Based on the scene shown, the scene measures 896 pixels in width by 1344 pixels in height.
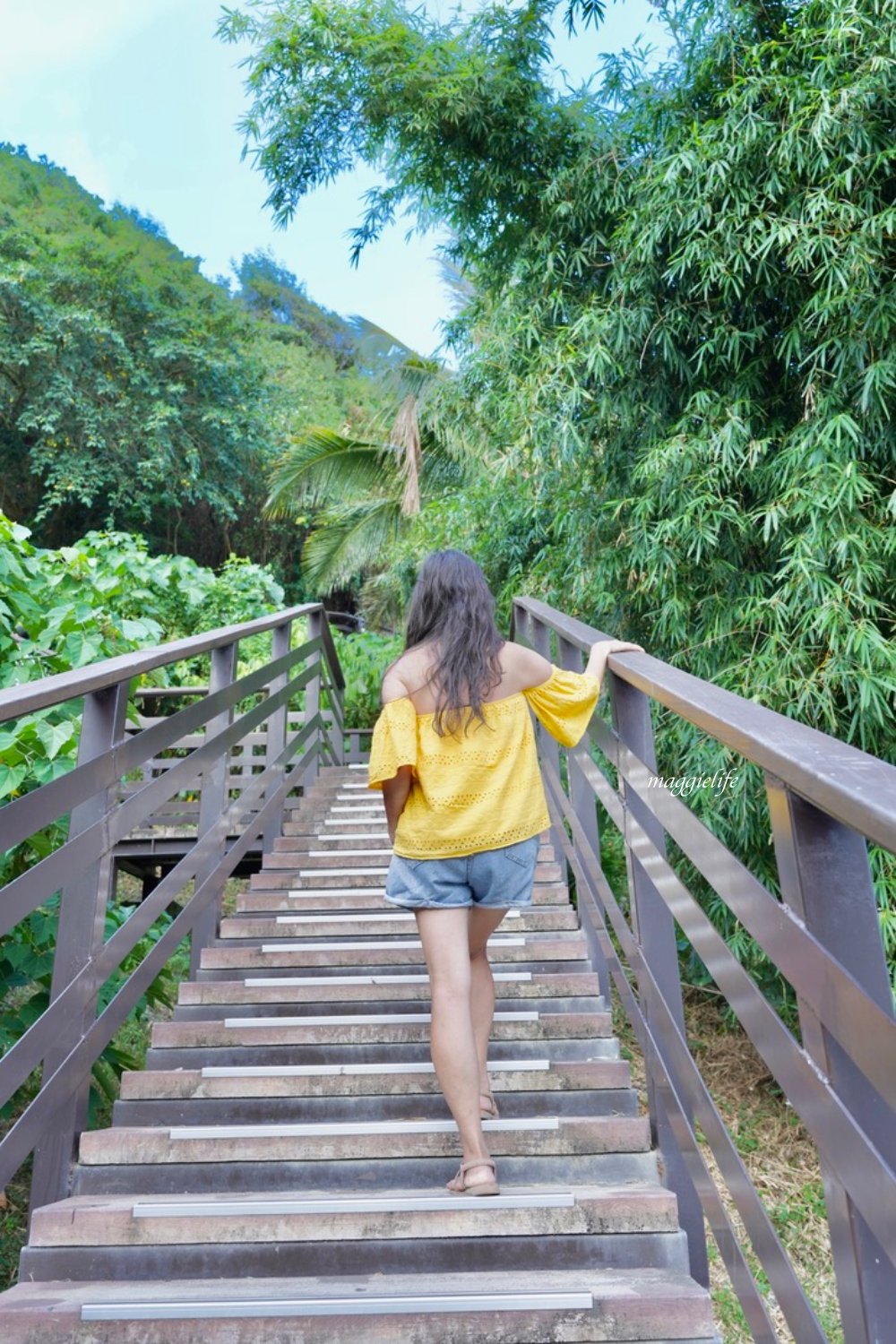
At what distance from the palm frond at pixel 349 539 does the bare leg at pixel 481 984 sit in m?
10.6

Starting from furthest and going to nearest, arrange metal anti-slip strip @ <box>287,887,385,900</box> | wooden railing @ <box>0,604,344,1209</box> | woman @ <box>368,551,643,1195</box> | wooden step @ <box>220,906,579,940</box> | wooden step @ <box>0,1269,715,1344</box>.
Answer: metal anti-slip strip @ <box>287,887,385,900</box> < wooden step @ <box>220,906,579,940</box> < woman @ <box>368,551,643,1195</box> < wooden railing @ <box>0,604,344,1209</box> < wooden step @ <box>0,1269,715,1344</box>

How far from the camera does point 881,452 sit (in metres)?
4.60

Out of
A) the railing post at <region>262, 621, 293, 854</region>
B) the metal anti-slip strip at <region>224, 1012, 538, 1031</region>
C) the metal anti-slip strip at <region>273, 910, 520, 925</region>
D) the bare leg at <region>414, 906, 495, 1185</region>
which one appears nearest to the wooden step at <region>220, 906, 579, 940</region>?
the metal anti-slip strip at <region>273, 910, 520, 925</region>

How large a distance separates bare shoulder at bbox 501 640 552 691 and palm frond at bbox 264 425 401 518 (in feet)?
35.8

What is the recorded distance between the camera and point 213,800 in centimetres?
302

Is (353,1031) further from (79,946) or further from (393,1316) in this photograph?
(393,1316)

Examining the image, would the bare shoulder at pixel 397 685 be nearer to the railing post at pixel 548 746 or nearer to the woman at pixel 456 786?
the woman at pixel 456 786

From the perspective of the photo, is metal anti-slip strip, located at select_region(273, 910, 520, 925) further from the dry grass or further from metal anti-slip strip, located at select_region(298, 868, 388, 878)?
the dry grass

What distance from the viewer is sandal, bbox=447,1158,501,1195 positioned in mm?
1904

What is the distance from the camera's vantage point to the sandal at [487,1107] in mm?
2154

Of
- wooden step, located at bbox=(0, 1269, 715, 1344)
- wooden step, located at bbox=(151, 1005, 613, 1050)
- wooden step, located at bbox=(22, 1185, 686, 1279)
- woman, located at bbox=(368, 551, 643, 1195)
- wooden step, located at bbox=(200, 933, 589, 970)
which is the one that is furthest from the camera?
wooden step, located at bbox=(200, 933, 589, 970)

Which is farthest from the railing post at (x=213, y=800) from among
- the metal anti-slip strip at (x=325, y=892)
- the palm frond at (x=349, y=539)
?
the palm frond at (x=349, y=539)

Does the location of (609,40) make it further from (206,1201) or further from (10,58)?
(10,58)

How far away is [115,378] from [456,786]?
47.9 ft
